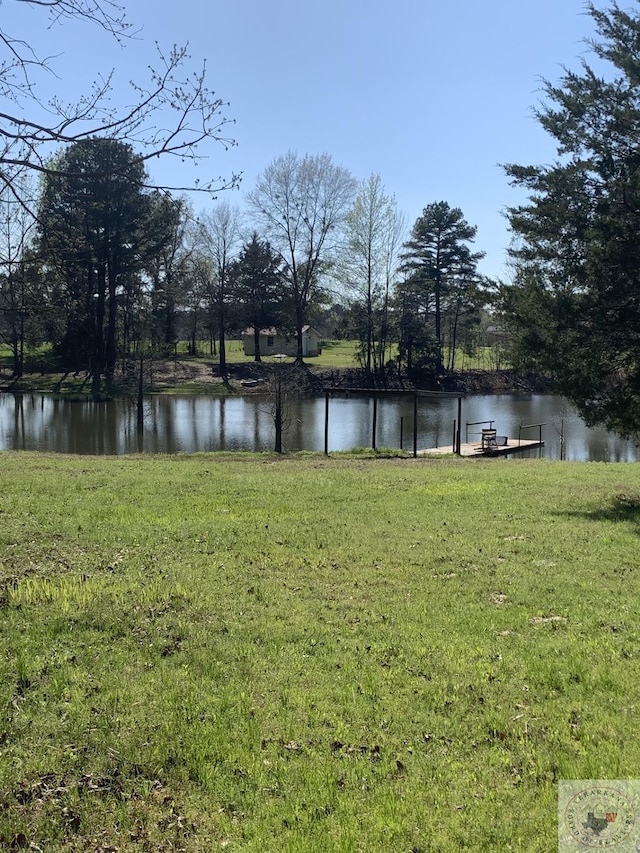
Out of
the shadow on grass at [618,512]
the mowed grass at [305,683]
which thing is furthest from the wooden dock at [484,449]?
the mowed grass at [305,683]

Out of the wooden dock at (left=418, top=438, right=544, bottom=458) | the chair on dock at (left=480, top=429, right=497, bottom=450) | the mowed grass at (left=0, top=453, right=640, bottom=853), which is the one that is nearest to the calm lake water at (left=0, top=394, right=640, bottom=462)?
the wooden dock at (left=418, top=438, right=544, bottom=458)

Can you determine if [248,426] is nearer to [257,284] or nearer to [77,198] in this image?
[77,198]

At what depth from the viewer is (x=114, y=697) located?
363cm

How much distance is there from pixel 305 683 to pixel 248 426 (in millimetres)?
25927

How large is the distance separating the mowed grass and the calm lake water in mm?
16912

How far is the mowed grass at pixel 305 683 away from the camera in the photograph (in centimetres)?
278

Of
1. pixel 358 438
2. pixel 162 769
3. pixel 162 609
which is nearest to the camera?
pixel 162 769

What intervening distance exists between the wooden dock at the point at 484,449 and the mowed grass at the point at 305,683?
14745 millimetres

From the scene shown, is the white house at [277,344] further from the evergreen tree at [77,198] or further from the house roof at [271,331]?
the evergreen tree at [77,198]

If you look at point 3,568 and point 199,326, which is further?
point 199,326

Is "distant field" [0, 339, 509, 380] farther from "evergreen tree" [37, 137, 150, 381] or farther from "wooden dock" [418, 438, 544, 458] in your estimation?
"evergreen tree" [37, 137, 150, 381]

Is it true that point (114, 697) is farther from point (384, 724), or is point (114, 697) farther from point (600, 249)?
point (600, 249)

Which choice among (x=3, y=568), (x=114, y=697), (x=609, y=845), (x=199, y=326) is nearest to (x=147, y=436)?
(x=3, y=568)

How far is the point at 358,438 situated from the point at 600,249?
17.5m
